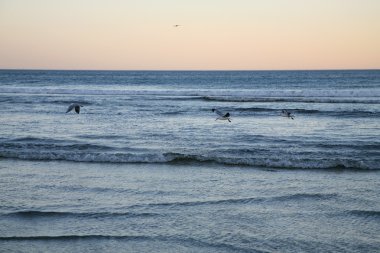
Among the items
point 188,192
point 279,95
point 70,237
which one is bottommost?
point 70,237

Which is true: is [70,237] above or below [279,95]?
below

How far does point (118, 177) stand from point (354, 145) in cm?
700

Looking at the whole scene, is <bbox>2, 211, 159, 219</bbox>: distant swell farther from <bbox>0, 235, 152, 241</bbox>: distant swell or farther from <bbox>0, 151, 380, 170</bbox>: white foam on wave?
<bbox>0, 151, 380, 170</bbox>: white foam on wave

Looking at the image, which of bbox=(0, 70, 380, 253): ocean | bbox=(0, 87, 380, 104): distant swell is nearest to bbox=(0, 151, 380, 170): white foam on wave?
bbox=(0, 70, 380, 253): ocean

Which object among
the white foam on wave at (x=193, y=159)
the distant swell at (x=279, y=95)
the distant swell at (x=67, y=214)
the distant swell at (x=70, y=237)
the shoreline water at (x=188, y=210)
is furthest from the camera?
the distant swell at (x=279, y=95)

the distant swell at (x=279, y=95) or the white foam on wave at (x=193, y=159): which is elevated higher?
the distant swell at (x=279, y=95)

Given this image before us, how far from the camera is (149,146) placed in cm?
1191

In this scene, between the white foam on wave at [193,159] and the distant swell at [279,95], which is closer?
the white foam on wave at [193,159]

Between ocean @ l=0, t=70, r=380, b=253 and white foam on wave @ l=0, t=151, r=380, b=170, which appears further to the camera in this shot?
white foam on wave @ l=0, t=151, r=380, b=170

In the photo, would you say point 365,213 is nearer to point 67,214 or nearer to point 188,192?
point 188,192

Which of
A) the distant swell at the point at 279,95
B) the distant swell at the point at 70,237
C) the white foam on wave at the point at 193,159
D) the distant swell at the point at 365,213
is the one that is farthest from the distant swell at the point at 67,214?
the distant swell at the point at 279,95

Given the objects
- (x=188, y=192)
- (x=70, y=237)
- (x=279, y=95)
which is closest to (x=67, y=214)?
(x=70, y=237)

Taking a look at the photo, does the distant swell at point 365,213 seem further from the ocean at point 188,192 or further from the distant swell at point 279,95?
the distant swell at point 279,95

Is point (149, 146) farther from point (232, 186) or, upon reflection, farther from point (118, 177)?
point (232, 186)
